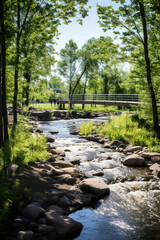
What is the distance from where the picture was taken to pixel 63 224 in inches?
159

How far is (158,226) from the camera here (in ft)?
14.8

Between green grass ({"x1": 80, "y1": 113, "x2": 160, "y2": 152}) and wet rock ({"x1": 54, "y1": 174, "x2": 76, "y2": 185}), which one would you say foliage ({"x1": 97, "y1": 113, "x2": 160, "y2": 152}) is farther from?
wet rock ({"x1": 54, "y1": 174, "x2": 76, "y2": 185})

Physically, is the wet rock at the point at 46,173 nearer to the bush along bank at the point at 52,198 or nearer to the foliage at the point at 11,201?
the bush along bank at the point at 52,198

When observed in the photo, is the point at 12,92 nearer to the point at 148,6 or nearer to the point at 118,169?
the point at 118,169

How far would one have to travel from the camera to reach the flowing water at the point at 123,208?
4270 millimetres

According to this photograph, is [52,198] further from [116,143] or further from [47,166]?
[116,143]

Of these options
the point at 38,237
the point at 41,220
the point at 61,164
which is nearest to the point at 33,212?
the point at 41,220

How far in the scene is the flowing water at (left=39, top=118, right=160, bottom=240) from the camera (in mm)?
4270

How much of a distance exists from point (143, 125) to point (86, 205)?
912 cm

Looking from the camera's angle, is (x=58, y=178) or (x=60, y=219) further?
(x=58, y=178)

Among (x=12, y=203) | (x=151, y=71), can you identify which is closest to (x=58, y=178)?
(x=12, y=203)

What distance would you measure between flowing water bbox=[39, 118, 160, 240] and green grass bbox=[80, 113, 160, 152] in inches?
105

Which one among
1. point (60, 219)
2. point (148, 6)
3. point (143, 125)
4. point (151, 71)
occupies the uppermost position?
point (148, 6)

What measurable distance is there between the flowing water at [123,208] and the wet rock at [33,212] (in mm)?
797
